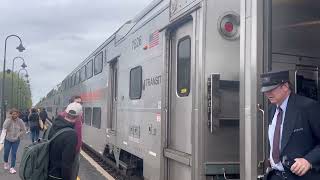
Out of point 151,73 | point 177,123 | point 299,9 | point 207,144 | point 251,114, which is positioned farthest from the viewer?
point 151,73

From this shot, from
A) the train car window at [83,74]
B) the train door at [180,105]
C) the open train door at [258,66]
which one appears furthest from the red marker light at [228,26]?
the train car window at [83,74]

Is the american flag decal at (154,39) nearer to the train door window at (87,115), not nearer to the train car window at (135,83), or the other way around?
the train car window at (135,83)

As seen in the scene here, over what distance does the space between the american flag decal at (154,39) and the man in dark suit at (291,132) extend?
3313 mm

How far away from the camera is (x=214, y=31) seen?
17.1 ft

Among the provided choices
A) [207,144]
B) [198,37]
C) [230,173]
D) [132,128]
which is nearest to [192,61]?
[198,37]

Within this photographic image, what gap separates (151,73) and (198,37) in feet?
6.67

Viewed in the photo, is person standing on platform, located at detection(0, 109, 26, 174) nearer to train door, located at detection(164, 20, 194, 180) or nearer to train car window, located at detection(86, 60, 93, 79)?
train car window, located at detection(86, 60, 93, 79)

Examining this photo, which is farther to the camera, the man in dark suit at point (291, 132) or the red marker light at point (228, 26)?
the red marker light at point (228, 26)

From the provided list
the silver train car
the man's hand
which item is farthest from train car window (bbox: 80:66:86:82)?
the man's hand

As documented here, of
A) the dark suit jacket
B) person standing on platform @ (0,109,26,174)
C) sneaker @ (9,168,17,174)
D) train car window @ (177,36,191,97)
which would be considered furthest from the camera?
sneaker @ (9,168,17,174)

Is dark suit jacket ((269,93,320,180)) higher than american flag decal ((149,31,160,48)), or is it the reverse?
american flag decal ((149,31,160,48))

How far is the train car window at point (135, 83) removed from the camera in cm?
804

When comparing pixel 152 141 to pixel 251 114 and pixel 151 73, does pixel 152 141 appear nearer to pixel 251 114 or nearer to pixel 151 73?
pixel 151 73

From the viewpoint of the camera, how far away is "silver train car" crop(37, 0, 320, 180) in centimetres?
387
